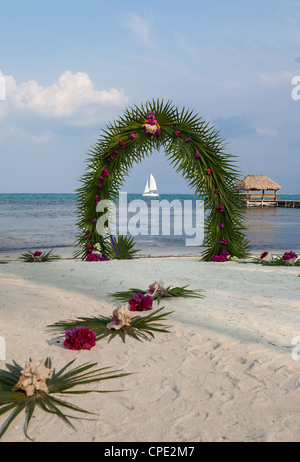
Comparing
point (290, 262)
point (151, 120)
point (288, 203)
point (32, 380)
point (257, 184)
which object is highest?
point (257, 184)

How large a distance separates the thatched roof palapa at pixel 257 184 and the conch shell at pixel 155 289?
42574 millimetres

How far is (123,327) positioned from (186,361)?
90 cm

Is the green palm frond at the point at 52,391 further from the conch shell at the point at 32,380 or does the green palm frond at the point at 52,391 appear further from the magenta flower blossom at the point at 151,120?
the magenta flower blossom at the point at 151,120

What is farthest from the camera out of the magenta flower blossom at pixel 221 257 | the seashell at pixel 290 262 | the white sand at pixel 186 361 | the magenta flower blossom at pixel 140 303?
the magenta flower blossom at pixel 221 257

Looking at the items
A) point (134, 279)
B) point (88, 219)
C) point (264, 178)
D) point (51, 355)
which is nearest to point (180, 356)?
point (51, 355)

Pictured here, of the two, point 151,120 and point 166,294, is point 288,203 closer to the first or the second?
point 151,120

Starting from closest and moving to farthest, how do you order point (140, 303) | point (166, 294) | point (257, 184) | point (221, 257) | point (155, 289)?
point (140, 303), point (155, 289), point (166, 294), point (221, 257), point (257, 184)

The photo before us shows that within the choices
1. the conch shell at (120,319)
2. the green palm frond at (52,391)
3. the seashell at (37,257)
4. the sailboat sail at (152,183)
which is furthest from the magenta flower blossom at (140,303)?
the sailboat sail at (152,183)

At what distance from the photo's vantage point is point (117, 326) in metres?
3.72

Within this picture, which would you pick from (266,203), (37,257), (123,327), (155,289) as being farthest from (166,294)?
(266,203)

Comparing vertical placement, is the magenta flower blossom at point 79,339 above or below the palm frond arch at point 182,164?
below

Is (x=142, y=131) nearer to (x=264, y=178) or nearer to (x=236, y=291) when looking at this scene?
(x=236, y=291)

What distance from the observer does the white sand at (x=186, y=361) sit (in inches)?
88.9

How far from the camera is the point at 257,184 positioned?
46.4 meters
